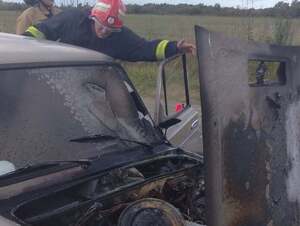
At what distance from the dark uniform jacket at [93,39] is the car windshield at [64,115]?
1.37 m

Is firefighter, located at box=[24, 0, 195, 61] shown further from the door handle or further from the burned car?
the burned car

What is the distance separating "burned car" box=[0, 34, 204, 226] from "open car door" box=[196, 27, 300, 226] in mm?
273

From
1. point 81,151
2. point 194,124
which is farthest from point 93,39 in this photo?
point 81,151

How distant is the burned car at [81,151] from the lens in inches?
106

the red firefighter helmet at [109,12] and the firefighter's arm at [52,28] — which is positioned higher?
the red firefighter helmet at [109,12]

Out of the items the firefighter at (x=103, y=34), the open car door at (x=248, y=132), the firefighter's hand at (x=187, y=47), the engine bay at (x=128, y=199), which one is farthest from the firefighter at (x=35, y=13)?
the open car door at (x=248, y=132)

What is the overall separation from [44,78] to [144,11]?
40.5 m

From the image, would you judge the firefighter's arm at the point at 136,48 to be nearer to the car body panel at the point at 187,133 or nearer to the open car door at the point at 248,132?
the car body panel at the point at 187,133

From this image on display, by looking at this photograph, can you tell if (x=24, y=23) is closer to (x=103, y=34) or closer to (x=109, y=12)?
(x=103, y=34)

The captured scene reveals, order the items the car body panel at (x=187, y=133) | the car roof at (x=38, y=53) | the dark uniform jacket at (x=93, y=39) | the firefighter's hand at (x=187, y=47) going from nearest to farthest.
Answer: the car roof at (x=38, y=53) < the car body panel at (x=187, y=133) < the firefighter's hand at (x=187, y=47) < the dark uniform jacket at (x=93, y=39)

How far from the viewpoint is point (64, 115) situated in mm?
3244

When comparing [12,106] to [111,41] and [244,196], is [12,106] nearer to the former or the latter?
[244,196]

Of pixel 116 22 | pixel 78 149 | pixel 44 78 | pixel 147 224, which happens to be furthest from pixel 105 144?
pixel 116 22

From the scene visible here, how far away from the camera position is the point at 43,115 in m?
3.13
